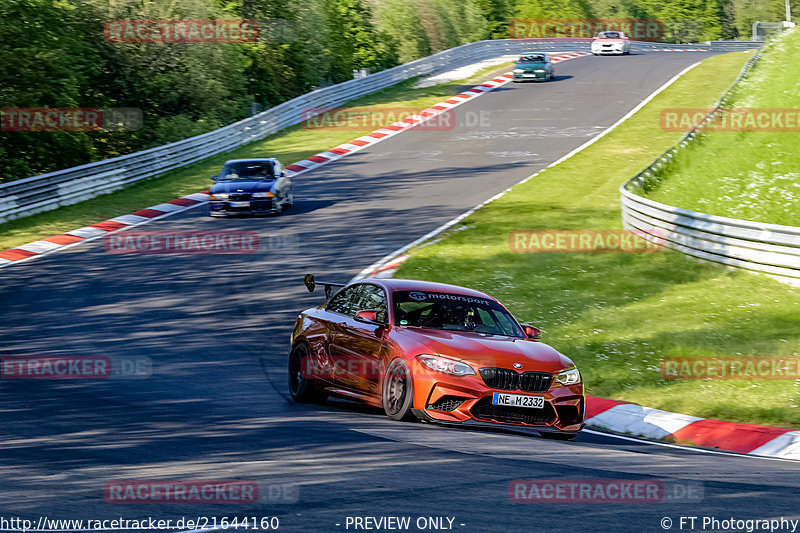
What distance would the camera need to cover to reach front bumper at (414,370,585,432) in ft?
31.1

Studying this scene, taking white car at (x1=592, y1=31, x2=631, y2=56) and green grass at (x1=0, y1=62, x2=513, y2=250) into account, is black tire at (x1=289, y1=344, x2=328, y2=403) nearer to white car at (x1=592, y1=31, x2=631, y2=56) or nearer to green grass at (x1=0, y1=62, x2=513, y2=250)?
green grass at (x1=0, y1=62, x2=513, y2=250)

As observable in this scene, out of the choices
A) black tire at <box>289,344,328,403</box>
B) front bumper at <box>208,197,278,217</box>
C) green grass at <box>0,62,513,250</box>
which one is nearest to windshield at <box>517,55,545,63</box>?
green grass at <box>0,62,513,250</box>

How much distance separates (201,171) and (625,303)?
18568 millimetres

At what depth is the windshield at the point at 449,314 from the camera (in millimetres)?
10602

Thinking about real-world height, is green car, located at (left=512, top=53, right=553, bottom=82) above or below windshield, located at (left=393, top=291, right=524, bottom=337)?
above

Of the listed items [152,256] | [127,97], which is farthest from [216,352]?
[127,97]

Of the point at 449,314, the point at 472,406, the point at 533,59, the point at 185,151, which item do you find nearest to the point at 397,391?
the point at 472,406

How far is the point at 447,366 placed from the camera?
31.4 feet

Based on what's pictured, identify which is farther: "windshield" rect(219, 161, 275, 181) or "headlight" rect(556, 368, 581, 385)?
"windshield" rect(219, 161, 275, 181)

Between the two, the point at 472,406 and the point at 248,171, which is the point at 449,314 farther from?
the point at 248,171

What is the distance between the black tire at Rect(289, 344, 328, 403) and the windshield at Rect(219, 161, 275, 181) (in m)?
14.5

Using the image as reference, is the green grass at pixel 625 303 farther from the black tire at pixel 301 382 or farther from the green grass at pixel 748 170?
the black tire at pixel 301 382

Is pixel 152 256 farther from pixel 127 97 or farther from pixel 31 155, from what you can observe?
pixel 127 97

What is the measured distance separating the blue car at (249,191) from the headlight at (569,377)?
15951 millimetres
